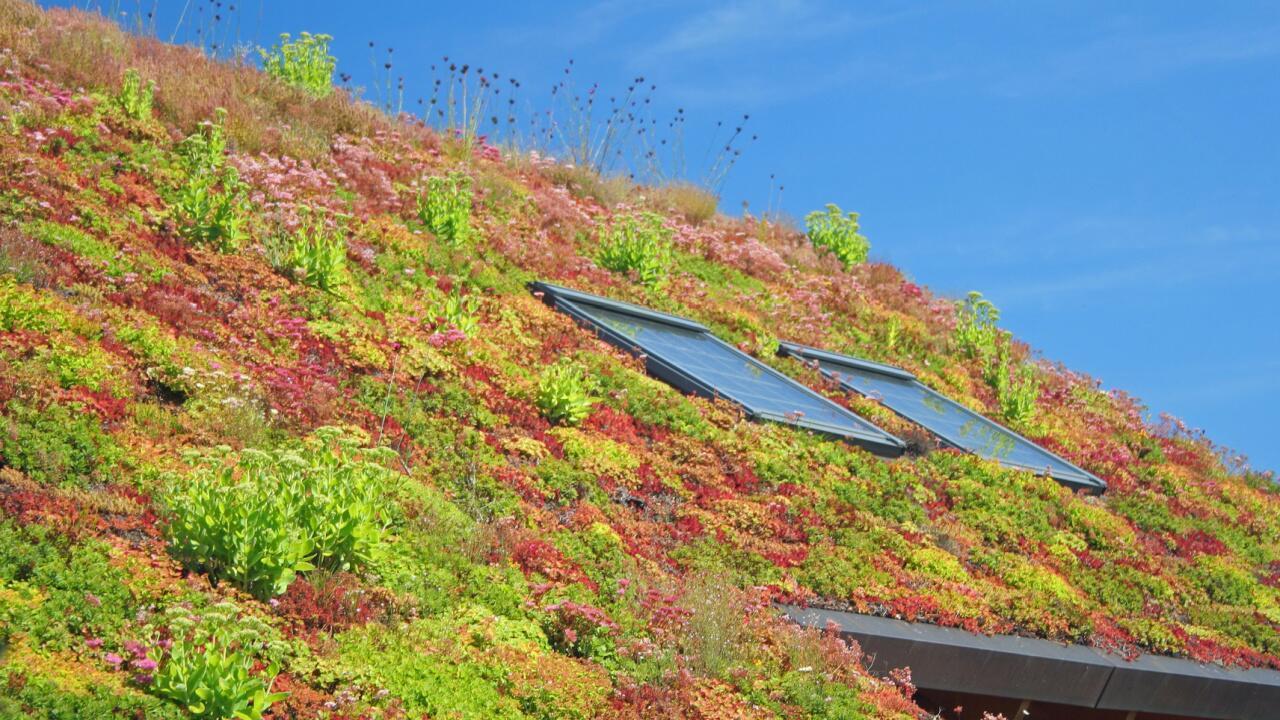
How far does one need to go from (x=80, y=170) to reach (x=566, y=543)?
8.78 meters

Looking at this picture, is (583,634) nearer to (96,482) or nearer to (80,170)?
(96,482)

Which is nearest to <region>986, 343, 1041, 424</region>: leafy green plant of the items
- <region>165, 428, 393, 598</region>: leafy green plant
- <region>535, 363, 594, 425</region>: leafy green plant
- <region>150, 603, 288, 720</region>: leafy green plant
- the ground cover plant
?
the ground cover plant

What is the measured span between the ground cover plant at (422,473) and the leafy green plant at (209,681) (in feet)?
0.08

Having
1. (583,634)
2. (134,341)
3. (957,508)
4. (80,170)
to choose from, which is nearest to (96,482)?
(134,341)

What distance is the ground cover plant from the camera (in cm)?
748

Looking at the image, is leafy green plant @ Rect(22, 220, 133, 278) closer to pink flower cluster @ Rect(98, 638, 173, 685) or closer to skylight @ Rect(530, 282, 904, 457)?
skylight @ Rect(530, 282, 904, 457)

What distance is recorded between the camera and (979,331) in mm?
24203

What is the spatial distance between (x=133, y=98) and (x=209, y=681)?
12908mm

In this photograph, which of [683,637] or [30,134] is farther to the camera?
[30,134]

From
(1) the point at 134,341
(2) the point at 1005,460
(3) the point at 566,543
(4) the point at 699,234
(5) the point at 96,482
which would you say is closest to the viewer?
(5) the point at 96,482

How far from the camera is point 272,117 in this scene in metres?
20.0

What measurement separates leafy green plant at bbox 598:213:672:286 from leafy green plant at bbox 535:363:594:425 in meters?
7.39

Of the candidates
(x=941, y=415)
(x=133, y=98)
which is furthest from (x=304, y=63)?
(x=941, y=415)

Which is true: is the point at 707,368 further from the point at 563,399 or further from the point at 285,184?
the point at 285,184
